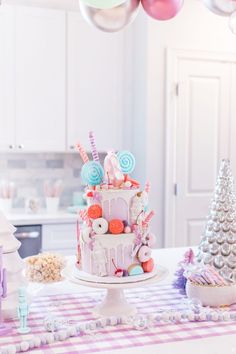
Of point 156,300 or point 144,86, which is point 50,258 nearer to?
point 156,300

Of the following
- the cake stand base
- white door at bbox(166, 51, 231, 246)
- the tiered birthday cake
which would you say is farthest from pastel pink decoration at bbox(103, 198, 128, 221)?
white door at bbox(166, 51, 231, 246)

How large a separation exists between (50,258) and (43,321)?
31cm

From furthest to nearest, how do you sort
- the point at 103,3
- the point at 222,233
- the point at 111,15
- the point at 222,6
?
the point at 222,6
the point at 111,15
the point at 103,3
the point at 222,233

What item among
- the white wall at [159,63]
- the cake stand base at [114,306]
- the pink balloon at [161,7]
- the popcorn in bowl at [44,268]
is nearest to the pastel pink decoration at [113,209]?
the cake stand base at [114,306]

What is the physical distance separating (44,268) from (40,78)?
7.14 feet

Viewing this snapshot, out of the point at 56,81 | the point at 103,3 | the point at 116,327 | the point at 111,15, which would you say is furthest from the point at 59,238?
the point at 116,327

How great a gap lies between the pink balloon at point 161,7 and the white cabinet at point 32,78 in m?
1.67

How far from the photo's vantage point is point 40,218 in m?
3.31

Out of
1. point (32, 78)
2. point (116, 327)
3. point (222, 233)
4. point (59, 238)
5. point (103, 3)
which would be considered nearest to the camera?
point (116, 327)

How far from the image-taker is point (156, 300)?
154cm

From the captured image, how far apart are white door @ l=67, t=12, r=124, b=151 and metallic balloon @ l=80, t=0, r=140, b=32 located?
1708mm

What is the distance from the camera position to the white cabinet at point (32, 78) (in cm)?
345

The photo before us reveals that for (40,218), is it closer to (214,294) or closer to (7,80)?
(7,80)

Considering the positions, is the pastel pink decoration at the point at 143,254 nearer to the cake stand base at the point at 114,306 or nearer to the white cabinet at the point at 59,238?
the cake stand base at the point at 114,306
